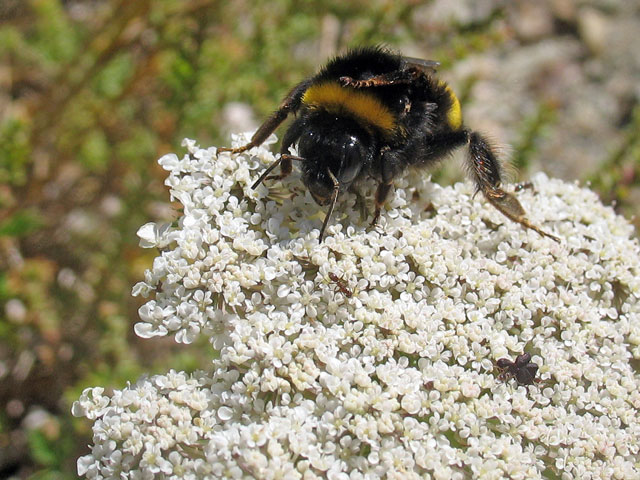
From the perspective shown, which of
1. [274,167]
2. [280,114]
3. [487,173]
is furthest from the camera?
[487,173]

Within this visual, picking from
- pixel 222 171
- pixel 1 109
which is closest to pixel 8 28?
pixel 1 109

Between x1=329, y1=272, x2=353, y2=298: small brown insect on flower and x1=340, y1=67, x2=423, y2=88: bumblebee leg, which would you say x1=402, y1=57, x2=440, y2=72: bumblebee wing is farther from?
x1=329, y1=272, x2=353, y2=298: small brown insect on flower

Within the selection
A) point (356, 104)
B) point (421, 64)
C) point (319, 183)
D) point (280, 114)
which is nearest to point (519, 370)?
point (319, 183)

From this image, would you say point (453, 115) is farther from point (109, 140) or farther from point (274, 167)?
point (109, 140)

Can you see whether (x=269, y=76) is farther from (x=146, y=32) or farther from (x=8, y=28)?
(x=8, y=28)

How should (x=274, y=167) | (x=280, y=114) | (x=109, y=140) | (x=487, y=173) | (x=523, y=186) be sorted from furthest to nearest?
(x=109, y=140) < (x=523, y=186) < (x=487, y=173) < (x=280, y=114) < (x=274, y=167)

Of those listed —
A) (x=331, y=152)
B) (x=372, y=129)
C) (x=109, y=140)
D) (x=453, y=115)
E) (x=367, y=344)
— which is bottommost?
(x=109, y=140)

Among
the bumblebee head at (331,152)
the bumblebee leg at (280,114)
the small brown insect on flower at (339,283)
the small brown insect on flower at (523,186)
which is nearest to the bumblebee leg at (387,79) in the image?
the bumblebee head at (331,152)

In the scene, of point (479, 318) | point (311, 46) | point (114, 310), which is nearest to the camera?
point (479, 318)
